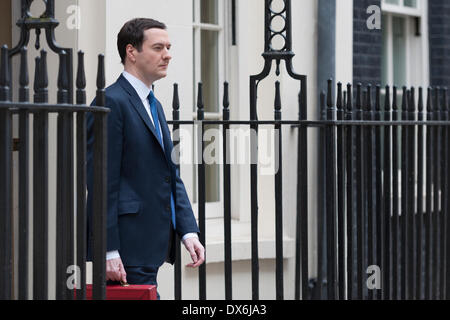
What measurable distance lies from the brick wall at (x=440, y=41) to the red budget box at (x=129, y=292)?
621 centimetres

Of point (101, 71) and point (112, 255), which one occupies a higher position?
point (101, 71)

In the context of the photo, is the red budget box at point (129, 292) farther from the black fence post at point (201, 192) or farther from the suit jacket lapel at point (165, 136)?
the black fence post at point (201, 192)

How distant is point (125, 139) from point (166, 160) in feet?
0.74

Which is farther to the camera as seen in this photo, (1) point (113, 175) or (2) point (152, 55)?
(2) point (152, 55)

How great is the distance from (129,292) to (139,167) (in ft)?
2.03

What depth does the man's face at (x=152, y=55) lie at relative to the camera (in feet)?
17.0

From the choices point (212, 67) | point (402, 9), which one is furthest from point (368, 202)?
point (402, 9)

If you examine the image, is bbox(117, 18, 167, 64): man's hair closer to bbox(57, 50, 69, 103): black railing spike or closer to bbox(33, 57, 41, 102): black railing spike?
bbox(57, 50, 69, 103): black railing spike

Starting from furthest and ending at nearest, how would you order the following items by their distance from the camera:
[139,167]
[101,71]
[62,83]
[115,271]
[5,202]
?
[139,167] → [115,271] → [101,71] → [62,83] → [5,202]

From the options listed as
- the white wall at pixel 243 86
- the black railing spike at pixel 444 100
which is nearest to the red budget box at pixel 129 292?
the white wall at pixel 243 86

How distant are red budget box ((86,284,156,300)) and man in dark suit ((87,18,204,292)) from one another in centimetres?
18

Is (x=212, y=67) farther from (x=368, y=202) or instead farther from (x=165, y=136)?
(x=165, y=136)

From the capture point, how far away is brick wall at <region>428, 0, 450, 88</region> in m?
10.4

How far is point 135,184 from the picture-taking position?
16.8 ft
